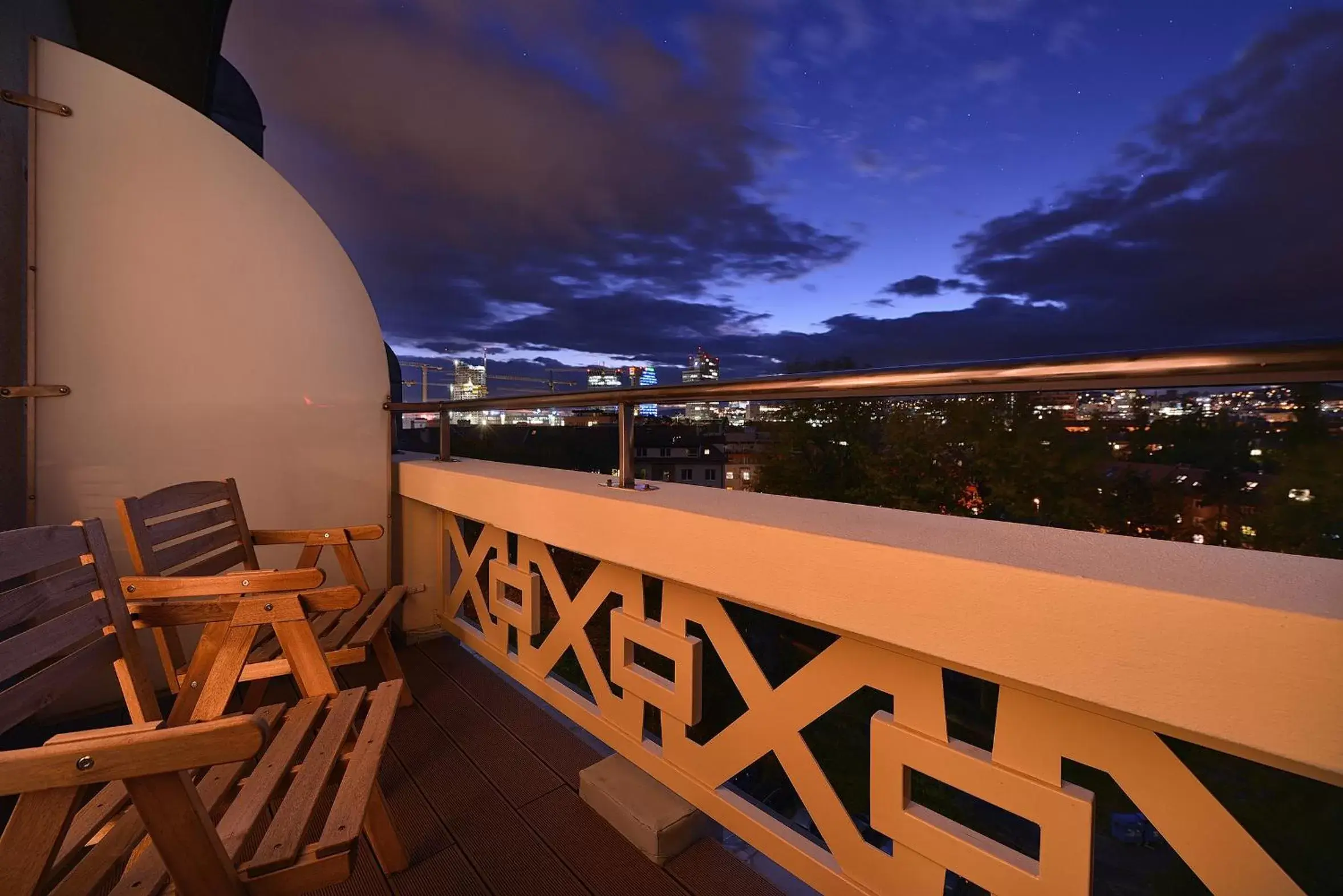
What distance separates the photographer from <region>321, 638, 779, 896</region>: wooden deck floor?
4.91 feet

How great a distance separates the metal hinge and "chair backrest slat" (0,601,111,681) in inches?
51.2

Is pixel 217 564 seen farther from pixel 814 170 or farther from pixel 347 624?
pixel 814 170

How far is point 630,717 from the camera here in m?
1.81

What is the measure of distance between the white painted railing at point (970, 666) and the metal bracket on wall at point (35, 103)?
237cm

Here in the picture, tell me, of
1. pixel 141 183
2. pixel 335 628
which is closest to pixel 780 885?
pixel 335 628

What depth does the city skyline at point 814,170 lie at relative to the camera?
10430 millimetres

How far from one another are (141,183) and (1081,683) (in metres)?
3.37

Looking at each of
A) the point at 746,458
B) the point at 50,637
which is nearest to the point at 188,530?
the point at 50,637

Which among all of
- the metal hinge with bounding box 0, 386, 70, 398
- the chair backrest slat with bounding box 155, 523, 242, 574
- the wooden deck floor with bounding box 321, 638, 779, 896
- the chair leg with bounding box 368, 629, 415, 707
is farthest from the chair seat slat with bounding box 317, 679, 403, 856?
the metal hinge with bounding box 0, 386, 70, 398

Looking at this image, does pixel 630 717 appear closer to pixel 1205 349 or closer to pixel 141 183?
pixel 1205 349

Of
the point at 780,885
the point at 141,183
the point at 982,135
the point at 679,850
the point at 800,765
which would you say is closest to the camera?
the point at 800,765

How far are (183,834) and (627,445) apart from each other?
126 cm

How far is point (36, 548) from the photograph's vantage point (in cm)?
127

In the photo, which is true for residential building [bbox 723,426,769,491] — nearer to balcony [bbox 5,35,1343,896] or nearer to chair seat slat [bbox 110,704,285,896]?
balcony [bbox 5,35,1343,896]
